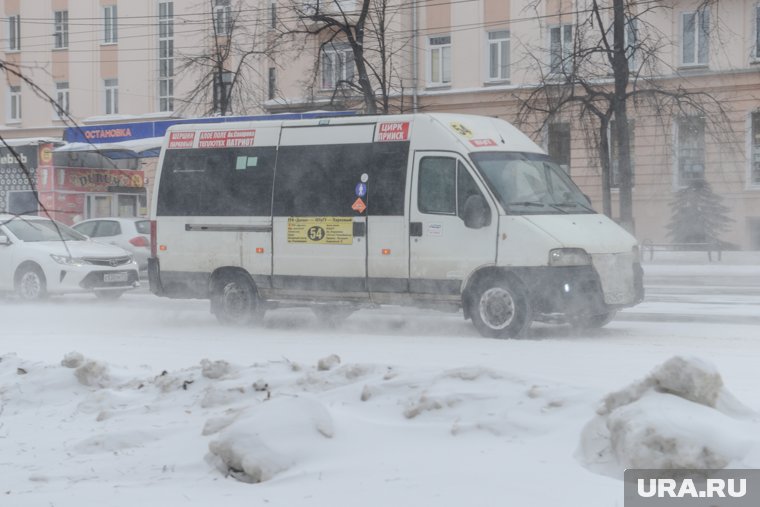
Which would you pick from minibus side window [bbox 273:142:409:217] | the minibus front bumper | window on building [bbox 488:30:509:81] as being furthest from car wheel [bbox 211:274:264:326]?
window on building [bbox 488:30:509:81]

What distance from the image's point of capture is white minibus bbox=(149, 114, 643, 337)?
39.0ft

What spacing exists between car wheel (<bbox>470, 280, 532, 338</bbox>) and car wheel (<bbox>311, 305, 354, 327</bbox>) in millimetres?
2399

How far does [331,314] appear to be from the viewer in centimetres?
1458

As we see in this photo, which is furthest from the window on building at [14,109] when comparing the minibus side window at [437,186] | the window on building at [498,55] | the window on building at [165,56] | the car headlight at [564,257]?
the car headlight at [564,257]

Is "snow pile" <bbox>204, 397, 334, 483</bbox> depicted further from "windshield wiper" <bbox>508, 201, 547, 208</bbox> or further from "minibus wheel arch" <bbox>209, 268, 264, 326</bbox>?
"minibus wheel arch" <bbox>209, 268, 264, 326</bbox>

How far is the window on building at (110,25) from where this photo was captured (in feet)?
148

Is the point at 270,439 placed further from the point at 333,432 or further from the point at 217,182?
the point at 217,182

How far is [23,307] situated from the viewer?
1738 centimetres

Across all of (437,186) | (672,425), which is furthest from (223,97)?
(672,425)

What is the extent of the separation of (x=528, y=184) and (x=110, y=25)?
36150 millimetres

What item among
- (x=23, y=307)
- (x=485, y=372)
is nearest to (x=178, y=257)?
(x=23, y=307)

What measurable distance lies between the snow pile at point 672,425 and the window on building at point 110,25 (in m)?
42.2

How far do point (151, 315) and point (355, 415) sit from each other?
9.95 m

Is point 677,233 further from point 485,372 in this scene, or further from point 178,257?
point 485,372
